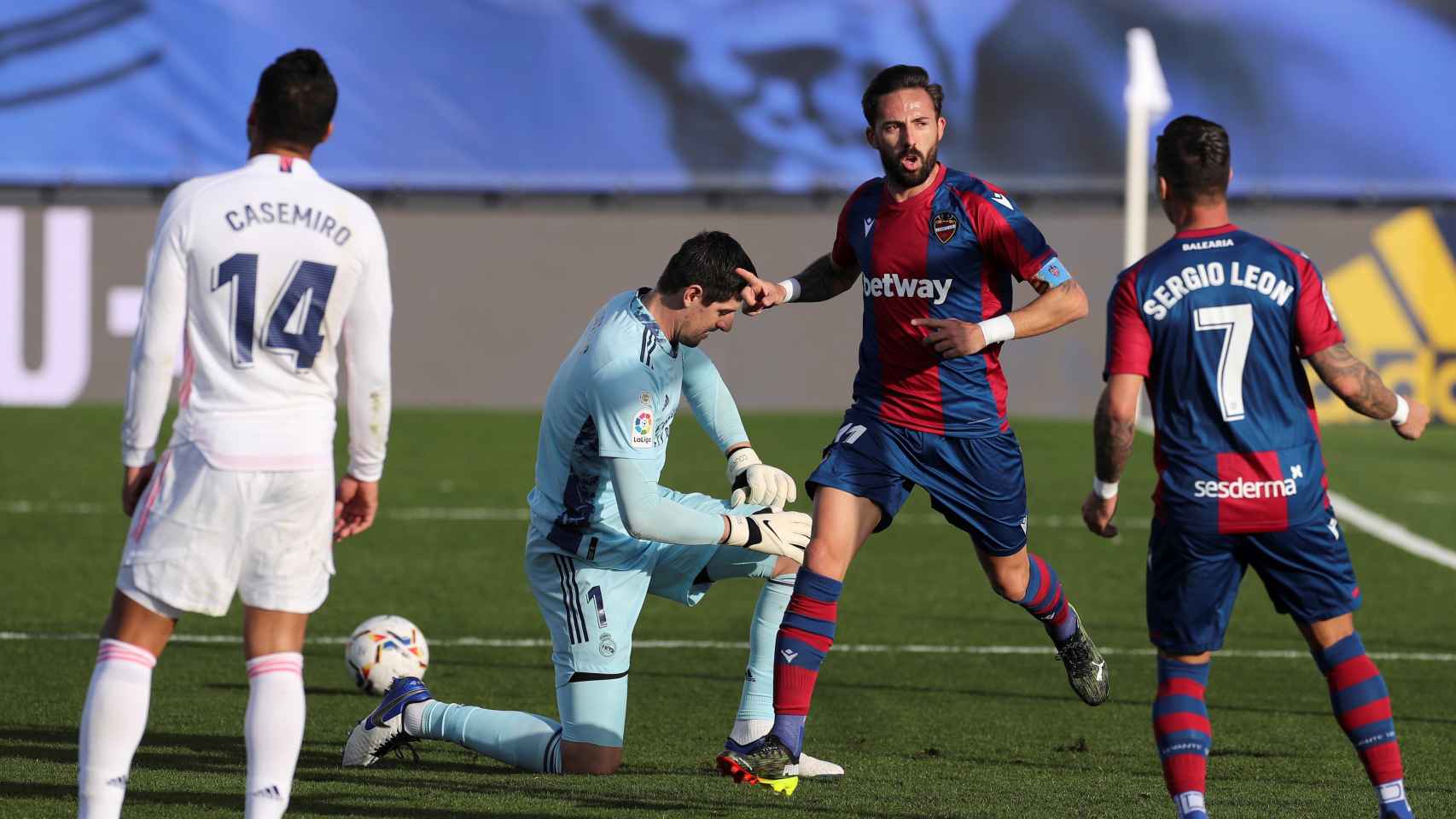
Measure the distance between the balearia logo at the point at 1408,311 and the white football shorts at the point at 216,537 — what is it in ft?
69.9

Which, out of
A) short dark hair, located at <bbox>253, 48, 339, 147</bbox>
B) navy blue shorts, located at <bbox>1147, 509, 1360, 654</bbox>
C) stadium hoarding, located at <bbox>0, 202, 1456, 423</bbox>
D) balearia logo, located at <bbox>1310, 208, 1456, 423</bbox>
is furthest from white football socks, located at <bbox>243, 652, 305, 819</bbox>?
balearia logo, located at <bbox>1310, 208, 1456, 423</bbox>

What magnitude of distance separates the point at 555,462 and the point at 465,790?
111cm

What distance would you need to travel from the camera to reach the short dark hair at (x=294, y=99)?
4540 mm

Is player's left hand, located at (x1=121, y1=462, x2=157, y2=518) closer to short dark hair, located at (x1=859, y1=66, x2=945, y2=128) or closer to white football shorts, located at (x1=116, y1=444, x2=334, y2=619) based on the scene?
white football shorts, located at (x1=116, y1=444, x2=334, y2=619)

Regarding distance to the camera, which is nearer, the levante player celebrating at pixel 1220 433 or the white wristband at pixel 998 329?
the levante player celebrating at pixel 1220 433

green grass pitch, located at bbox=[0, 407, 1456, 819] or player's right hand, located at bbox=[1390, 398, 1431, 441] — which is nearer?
player's right hand, located at bbox=[1390, 398, 1431, 441]

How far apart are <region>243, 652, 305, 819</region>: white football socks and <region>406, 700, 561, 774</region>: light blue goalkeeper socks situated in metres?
1.60

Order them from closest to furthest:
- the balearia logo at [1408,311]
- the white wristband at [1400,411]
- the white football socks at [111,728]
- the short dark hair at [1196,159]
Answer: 1. the white football socks at [111,728]
2. the short dark hair at [1196,159]
3. the white wristband at [1400,411]
4. the balearia logo at [1408,311]

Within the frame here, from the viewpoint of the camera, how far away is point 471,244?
1029 inches

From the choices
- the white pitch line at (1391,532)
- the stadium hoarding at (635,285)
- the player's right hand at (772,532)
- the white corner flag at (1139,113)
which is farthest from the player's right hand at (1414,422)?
the stadium hoarding at (635,285)

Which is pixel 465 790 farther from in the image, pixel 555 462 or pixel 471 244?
pixel 471 244

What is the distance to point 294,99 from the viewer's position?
4555 mm

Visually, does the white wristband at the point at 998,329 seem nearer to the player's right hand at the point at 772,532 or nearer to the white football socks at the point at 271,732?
the player's right hand at the point at 772,532

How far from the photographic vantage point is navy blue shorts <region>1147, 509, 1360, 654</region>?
4973 millimetres
